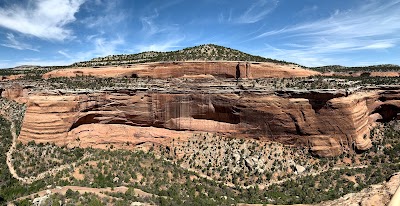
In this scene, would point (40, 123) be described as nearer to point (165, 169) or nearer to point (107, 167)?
point (107, 167)

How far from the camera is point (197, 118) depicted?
3241 cm

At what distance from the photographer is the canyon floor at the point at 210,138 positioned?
979 inches

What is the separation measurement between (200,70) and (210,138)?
1033 cm

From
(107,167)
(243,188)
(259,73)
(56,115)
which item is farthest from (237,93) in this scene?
(56,115)

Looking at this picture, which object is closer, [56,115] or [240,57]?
[56,115]

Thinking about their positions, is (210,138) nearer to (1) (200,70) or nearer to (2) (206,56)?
(1) (200,70)

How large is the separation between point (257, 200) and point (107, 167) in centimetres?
1303

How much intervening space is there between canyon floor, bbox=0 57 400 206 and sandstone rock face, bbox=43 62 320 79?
3750mm

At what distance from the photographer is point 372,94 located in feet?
114

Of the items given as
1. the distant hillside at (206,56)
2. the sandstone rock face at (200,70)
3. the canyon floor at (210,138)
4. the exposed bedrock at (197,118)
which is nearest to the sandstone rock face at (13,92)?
the canyon floor at (210,138)

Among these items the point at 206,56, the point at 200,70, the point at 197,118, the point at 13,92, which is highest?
the point at 206,56

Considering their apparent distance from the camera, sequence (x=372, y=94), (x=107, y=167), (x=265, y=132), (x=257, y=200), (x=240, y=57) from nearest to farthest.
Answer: (x=257, y=200), (x=107, y=167), (x=265, y=132), (x=372, y=94), (x=240, y=57)

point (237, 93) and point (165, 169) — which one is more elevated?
point (237, 93)

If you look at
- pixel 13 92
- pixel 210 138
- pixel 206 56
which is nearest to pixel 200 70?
pixel 206 56
